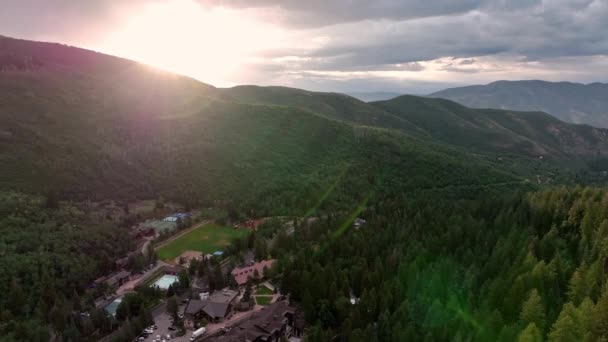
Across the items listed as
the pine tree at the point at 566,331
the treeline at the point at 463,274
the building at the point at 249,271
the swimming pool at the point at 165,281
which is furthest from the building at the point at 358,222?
the pine tree at the point at 566,331

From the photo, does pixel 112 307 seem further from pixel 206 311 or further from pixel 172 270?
pixel 206 311

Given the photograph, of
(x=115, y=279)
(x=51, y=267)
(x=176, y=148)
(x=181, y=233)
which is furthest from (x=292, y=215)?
(x=51, y=267)

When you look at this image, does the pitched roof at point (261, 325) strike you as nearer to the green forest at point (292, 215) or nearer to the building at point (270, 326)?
the building at point (270, 326)

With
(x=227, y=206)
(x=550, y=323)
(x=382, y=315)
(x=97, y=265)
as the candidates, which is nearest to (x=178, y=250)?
(x=97, y=265)

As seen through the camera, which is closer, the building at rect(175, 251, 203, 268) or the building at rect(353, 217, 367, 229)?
the building at rect(175, 251, 203, 268)

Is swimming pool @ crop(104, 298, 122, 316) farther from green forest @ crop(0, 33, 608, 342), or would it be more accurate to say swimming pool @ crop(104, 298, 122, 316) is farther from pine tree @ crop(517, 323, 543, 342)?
pine tree @ crop(517, 323, 543, 342)

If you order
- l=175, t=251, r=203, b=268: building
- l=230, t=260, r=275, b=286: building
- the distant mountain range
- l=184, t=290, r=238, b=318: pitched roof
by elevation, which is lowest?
l=175, t=251, r=203, b=268: building

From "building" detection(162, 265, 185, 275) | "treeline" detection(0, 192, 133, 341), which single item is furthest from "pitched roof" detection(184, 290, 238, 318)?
"building" detection(162, 265, 185, 275)

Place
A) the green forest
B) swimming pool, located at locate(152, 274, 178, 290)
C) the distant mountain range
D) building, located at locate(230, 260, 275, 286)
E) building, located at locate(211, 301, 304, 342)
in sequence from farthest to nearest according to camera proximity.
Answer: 1. the distant mountain range
2. swimming pool, located at locate(152, 274, 178, 290)
3. building, located at locate(230, 260, 275, 286)
4. the green forest
5. building, located at locate(211, 301, 304, 342)

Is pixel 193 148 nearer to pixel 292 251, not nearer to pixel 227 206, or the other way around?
pixel 227 206
